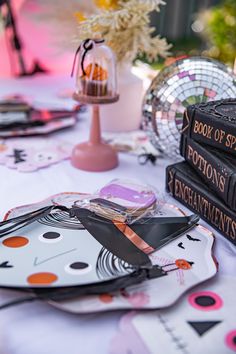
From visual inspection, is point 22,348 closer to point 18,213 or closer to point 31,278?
point 31,278

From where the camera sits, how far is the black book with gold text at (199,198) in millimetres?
569

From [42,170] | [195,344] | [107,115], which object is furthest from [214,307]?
[107,115]

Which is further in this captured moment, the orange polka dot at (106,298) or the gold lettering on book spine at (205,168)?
the gold lettering on book spine at (205,168)

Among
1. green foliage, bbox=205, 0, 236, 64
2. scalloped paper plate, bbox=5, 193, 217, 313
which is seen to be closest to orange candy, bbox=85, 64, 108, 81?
scalloped paper plate, bbox=5, 193, 217, 313

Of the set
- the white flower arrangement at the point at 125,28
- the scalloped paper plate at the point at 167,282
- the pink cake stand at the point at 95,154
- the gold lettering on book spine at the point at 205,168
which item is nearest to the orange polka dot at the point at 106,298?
the scalloped paper plate at the point at 167,282

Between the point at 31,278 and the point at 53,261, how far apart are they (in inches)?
1.5

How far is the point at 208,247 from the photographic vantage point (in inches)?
21.2

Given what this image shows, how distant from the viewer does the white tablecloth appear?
16.1 inches

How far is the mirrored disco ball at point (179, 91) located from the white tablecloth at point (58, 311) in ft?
0.23

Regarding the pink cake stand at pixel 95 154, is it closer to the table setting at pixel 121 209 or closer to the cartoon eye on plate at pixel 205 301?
the table setting at pixel 121 209

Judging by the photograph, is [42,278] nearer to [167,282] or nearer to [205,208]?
[167,282]

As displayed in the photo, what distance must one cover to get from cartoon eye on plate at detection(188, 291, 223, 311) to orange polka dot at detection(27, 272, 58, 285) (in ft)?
0.44

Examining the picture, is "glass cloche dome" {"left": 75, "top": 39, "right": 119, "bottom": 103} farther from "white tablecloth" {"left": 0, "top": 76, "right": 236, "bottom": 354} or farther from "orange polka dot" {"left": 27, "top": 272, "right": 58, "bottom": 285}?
"orange polka dot" {"left": 27, "top": 272, "right": 58, "bottom": 285}

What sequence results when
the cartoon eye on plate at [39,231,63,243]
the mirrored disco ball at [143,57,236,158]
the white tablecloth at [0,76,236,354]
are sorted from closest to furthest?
1. the white tablecloth at [0,76,236,354]
2. the cartoon eye on plate at [39,231,63,243]
3. the mirrored disco ball at [143,57,236,158]
